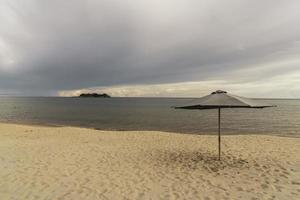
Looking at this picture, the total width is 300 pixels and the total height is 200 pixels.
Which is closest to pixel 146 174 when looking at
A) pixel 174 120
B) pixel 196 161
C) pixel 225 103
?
pixel 196 161

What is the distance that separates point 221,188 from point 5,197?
18.0 ft

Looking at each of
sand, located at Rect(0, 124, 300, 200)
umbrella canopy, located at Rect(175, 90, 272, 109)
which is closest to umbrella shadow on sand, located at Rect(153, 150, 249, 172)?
sand, located at Rect(0, 124, 300, 200)

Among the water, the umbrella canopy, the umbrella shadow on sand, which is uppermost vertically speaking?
the umbrella canopy

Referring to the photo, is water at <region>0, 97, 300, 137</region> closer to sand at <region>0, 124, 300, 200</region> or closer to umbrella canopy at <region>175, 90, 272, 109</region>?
sand at <region>0, 124, 300, 200</region>

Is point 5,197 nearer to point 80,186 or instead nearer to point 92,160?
point 80,186

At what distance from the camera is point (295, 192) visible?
625cm

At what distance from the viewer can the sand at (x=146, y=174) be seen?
6.30m

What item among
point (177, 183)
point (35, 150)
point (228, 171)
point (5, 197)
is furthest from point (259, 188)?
point (35, 150)

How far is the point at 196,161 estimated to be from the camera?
31.4 ft

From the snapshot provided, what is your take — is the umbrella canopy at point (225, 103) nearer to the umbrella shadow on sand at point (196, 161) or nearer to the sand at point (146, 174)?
the sand at point (146, 174)

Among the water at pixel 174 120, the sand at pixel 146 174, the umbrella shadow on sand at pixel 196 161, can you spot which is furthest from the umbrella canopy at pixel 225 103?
the water at pixel 174 120

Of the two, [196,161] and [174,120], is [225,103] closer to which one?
[196,161]

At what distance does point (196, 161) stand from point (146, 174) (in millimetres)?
2528

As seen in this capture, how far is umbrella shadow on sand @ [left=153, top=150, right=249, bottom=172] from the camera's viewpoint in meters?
8.80
